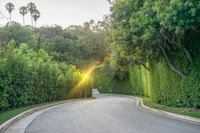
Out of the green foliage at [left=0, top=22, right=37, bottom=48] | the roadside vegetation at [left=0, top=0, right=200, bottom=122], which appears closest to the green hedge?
the roadside vegetation at [left=0, top=0, right=200, bottom=122]

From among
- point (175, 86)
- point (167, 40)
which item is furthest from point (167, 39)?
point (175, 86)

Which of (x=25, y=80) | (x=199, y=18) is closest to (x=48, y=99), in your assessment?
(x=25, y=80)

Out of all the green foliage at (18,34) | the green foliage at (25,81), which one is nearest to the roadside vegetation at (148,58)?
the green foliage at (25,81)

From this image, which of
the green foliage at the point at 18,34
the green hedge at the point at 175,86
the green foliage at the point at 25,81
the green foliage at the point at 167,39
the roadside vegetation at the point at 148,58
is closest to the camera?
the green foliage at the point at 167,39

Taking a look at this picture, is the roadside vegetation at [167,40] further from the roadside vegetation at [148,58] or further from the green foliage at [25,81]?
the green foliage at [25,81]

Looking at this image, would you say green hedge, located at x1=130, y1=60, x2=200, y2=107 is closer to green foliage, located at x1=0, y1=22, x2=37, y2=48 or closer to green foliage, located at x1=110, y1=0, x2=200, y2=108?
green foliage, located at x1=110, y1=0, x2=200, y2=108

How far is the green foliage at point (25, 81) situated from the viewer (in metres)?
24.5

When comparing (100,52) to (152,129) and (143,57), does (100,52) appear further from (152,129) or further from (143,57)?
(152,129)

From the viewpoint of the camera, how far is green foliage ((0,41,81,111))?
24500 millimetres

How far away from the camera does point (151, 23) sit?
20062mm

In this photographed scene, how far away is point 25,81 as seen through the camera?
92.8ft

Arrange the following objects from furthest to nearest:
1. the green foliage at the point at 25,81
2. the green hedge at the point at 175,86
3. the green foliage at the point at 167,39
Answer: the green foliage at the point at 25,81 < the green hedge at the point at 175,86 < the green foliage at the point at 167,39

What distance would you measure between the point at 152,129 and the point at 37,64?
70.0ft

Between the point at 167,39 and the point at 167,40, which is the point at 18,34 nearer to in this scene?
the point at 167,40
